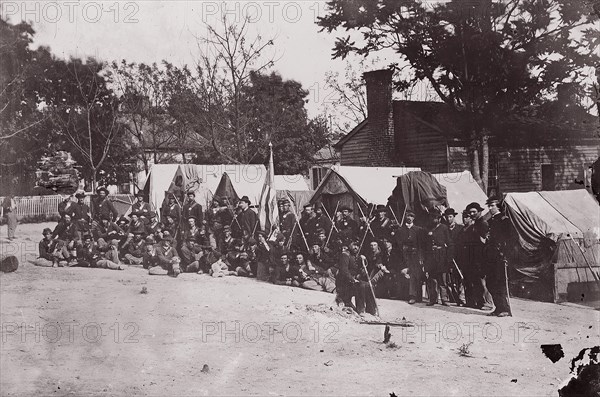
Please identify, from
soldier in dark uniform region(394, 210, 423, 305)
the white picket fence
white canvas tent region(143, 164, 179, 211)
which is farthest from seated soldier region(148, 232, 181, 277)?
the white picket fence

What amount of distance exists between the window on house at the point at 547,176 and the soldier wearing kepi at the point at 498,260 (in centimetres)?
650

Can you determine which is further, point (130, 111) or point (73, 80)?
point (130, 111)

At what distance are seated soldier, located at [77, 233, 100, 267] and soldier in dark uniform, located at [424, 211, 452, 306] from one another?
6234 mm

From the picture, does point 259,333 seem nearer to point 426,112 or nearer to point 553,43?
point 553,43

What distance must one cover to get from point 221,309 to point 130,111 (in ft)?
34.8

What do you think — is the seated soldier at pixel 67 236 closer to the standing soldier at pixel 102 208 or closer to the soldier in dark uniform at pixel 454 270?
the standing soldier at pixel 102 208

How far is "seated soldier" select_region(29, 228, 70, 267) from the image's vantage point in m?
10.2

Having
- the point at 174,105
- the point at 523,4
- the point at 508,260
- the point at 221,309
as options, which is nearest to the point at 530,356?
the point at 508,260

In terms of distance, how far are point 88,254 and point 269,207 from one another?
363cm

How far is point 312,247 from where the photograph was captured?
379 inches

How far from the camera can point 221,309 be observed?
7.38m

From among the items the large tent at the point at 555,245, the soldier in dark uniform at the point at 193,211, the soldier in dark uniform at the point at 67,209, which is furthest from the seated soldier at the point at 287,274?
the soldier in dark uniform at the point at 67,209

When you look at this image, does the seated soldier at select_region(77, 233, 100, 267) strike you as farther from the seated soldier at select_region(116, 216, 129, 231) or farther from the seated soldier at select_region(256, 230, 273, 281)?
the seated soldier at select_region(256, 230, 273, 281)

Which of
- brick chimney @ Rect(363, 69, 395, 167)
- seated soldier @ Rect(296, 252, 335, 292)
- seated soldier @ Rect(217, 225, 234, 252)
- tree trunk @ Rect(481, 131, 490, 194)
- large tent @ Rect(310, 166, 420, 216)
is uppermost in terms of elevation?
brick chimney @ Rect(363, 69, 395, 167)
